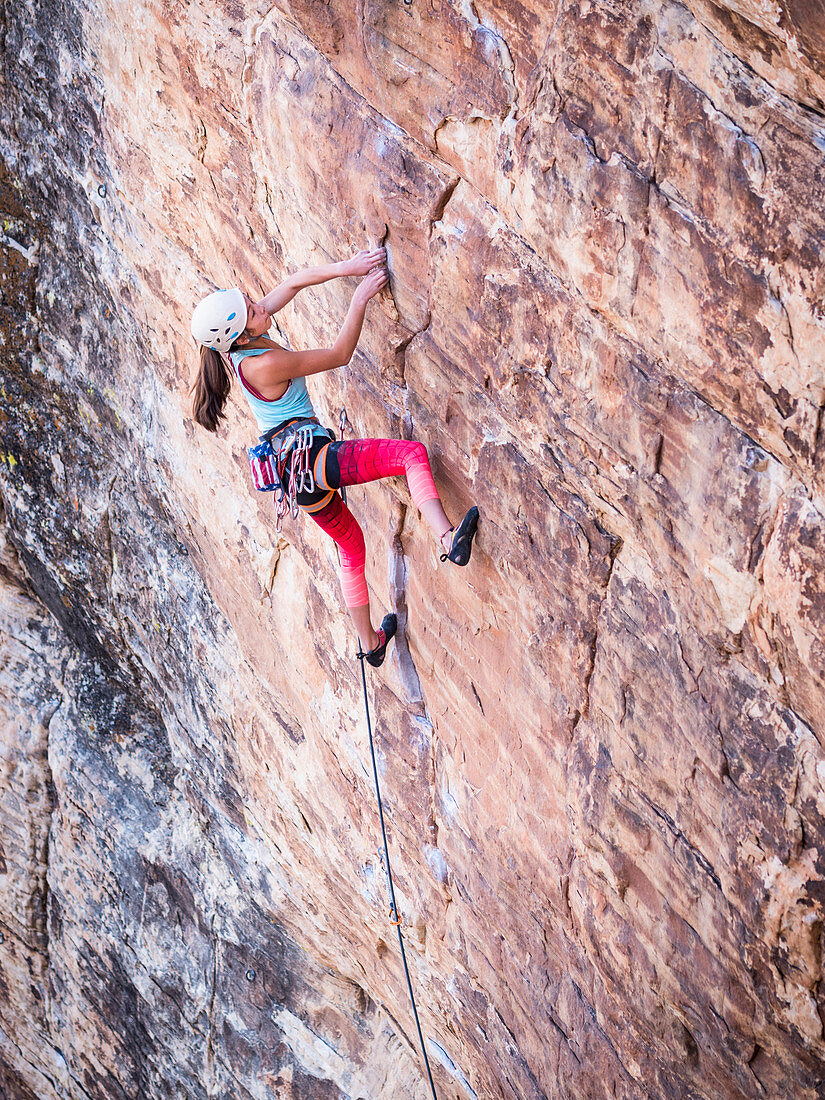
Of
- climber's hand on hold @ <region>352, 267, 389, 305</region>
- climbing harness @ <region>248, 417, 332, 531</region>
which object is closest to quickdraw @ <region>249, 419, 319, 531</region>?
climbing harness @ <region>248, 417, 332, 531</region>

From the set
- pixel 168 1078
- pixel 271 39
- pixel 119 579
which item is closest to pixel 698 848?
pixel 271 39

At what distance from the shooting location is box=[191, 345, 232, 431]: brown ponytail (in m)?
4.60

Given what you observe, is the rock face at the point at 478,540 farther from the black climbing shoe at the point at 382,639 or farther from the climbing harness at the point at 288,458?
the climbing harness at the point at 288,458

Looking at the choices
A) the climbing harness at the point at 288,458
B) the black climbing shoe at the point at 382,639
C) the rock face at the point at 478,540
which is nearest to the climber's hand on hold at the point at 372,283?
the rock face at the point at 478,540

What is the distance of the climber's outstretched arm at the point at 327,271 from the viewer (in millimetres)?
4406

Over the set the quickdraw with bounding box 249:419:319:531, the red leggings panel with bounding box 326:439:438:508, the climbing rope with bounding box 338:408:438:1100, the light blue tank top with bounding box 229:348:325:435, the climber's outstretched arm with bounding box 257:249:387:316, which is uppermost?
the climber's outstretched arm with bounding box 257:249:387:316

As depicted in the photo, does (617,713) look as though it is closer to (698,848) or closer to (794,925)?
(698,848)

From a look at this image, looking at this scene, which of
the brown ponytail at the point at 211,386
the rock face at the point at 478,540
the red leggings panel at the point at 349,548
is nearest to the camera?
the rock face at the point at 478,540

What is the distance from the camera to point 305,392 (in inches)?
187

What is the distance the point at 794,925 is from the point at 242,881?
18.7 feet

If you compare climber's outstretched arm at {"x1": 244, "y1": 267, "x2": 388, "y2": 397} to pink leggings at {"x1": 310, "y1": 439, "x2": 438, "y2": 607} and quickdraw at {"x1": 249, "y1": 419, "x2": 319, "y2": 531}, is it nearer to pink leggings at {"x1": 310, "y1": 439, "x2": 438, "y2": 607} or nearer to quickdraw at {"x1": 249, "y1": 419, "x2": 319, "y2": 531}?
quickdraw at {"x1": 249, "y1": 419, "x2": 319, "y2": 531}

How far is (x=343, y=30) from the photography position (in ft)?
14.4

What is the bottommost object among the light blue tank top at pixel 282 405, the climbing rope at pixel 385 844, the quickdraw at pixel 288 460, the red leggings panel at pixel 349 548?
the climbing rope at pixel 385 844

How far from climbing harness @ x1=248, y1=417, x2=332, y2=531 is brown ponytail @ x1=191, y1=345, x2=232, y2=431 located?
0.98 ft
